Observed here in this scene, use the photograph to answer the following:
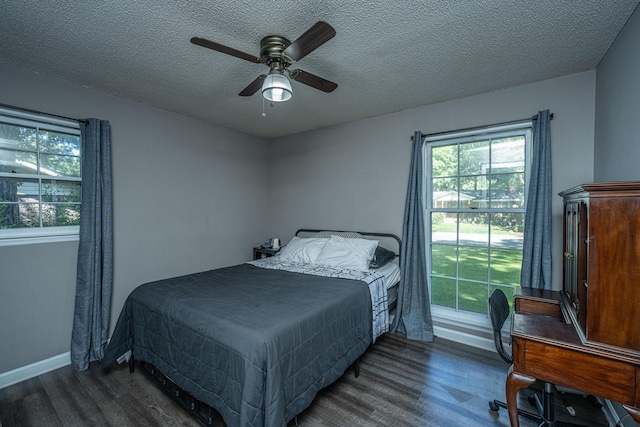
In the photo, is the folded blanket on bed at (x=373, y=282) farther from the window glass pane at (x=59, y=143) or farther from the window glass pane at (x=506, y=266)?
the window glass pane at (x=59, y=143)

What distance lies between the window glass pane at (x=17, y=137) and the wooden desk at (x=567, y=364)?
13.2ft

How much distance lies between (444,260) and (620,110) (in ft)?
6.30

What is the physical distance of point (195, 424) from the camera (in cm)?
179

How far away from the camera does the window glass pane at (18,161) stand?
230 centimetres

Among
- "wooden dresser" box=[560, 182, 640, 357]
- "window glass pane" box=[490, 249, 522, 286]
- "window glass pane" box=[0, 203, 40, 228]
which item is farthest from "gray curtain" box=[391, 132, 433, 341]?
"window glass pane" box=[0, 203, 40, 228]

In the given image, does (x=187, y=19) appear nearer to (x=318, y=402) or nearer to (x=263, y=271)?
(x=263, y=271)

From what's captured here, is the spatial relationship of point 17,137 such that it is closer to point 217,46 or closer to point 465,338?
point 217,46

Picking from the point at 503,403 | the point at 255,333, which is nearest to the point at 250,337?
the point at 255,333

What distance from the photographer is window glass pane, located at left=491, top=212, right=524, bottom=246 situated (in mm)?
2736

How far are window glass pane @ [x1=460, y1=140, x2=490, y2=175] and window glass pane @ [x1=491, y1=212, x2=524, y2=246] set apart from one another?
0.51 m

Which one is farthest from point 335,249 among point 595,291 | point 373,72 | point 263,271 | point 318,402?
point 595,291

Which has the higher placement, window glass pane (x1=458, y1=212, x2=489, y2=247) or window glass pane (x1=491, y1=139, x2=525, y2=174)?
window glass pane (x1=491, y1=139, x2=525, y2=174)

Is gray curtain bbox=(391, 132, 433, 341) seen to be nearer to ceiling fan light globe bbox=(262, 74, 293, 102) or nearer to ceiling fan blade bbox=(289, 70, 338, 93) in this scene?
ceiling fan blade bbox=(289, 70, 338, 93)

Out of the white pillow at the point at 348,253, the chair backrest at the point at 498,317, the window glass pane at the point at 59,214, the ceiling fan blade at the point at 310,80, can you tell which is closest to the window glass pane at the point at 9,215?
the window glass pane at the point at 59,214
